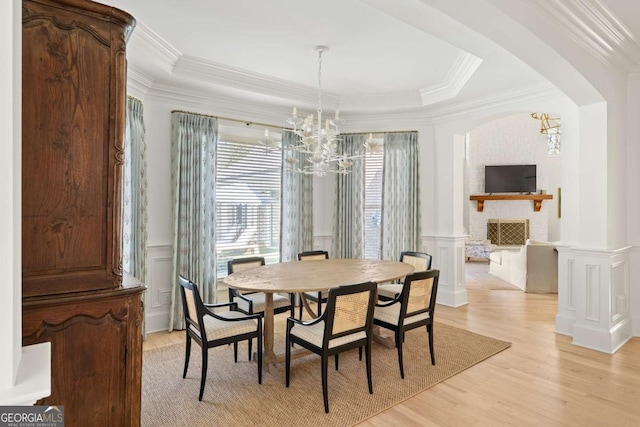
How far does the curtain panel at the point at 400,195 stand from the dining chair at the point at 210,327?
308cm

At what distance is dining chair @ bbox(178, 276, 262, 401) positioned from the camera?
108 inches

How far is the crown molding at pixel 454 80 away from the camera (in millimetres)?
3869

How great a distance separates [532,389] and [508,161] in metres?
8.59

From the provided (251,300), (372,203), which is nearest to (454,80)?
(372,203)

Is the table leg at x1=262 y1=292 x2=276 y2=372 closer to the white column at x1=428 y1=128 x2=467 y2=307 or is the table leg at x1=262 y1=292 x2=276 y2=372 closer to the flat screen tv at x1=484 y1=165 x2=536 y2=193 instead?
the white column at x1=428 y1=128 x2=467 y2=307

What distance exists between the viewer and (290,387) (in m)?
A: 2.93

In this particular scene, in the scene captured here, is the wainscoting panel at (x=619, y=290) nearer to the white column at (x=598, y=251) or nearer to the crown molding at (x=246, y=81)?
the white column at (x=598, y=251)

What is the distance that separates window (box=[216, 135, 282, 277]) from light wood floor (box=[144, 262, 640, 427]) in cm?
142

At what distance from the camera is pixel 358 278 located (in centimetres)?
337

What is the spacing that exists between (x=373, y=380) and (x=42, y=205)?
2589mm

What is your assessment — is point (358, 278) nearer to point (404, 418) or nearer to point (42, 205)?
point (404, 418)

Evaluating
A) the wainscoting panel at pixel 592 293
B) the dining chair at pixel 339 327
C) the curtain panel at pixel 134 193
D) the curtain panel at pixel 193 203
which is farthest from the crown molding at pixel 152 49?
the wainscoting panel at pixel 592 293

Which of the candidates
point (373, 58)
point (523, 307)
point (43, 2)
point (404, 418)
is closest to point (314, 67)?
point (373, 58)

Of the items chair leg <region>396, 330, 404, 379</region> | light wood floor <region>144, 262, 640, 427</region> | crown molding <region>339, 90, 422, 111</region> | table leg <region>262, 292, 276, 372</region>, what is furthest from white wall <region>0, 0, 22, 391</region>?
crown molding <region>339, 90, 422, 111</region>
